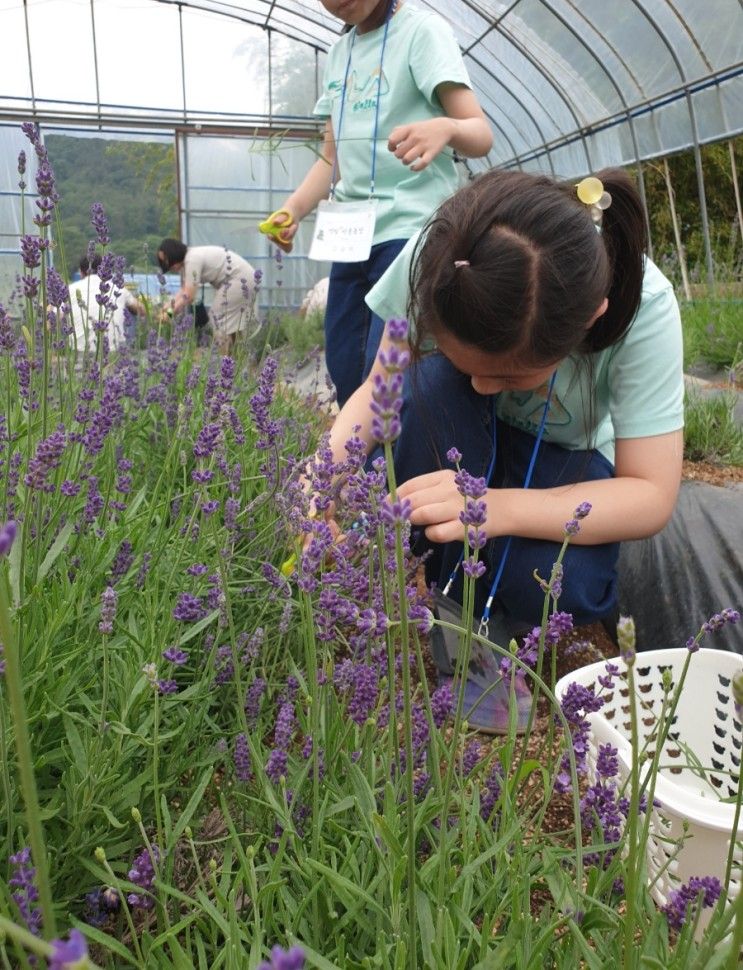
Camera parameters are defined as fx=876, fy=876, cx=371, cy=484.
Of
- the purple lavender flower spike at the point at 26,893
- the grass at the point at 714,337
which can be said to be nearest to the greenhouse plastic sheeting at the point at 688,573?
the purple lavender flower spike at the point at 26,893

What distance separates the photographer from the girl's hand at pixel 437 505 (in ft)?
4.20

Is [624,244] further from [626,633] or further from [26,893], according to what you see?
[26,893]

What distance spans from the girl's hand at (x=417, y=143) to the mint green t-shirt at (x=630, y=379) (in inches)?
7.1

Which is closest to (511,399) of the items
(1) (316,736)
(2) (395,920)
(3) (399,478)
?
(3) (399,478)

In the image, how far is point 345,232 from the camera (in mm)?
2428

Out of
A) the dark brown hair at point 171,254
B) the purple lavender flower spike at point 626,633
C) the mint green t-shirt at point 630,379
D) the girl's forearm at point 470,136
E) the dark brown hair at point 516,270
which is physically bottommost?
the purple lavender flower spike at point 626,633

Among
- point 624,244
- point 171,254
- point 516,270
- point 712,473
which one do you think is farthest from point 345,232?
point 171,254

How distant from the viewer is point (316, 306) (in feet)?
28.1

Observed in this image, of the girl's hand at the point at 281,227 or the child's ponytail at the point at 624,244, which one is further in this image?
the girl's hand at the point at 281,227

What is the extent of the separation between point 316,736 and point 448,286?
0.78 metres

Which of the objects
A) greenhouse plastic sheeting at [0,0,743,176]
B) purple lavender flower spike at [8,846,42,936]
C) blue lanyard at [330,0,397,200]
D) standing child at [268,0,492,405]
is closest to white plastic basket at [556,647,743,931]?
purple lavender flower spike at [8,846,42,936]

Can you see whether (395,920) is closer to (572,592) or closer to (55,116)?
(572,592)

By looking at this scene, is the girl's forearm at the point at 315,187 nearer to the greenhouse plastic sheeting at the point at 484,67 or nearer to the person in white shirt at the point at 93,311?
the person in white shirt at the point at 93,311

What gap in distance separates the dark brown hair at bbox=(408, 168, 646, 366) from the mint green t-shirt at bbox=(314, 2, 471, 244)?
0.97 metres
